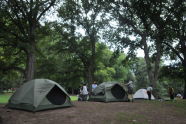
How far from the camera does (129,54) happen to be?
20.8m

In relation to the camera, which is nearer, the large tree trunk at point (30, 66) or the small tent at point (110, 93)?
the small tent at point (110, 93)

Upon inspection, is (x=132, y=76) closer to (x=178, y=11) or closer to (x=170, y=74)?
(x=170, y=74)

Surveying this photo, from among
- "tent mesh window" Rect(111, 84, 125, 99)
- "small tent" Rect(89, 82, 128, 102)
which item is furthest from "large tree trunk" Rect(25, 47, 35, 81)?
"tent mesh window" Rect(111, 84, 125, 99)

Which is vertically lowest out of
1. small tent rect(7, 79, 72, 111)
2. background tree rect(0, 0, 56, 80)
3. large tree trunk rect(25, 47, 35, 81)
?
small tent rect(7, 79, 72, 111)

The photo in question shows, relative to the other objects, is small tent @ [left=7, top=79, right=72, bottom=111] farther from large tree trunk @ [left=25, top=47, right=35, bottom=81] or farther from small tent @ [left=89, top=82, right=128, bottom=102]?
large tree trunk @ [left=25, top=47, right=35, bottom=81]

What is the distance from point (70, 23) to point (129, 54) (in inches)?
332

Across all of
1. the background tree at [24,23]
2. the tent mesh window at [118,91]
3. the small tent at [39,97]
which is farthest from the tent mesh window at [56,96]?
the background tree at [24,23]

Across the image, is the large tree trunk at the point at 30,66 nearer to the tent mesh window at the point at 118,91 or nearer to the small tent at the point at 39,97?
the small tent at the point at 39,97

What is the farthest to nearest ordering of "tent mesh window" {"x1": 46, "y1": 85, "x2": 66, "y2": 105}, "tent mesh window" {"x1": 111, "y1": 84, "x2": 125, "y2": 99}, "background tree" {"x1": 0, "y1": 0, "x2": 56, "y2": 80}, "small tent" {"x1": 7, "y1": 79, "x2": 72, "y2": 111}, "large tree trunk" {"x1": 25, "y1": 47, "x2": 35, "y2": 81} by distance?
"large tree trunk" {"x1": 25, "y1": 47, "x2": 35, "y2": 81}
"background tree" {"x1": 0, "y1": 0, "x2": 56, "y2": 80}
"tent mesh window" {"x1": 111, "y1": 84, "x2": 125, "y2": 99}
"tent mesh window" {"x1": 46, "y1": 85, "x2": 66, "y2": 105}
"small tent" {"x1": 7, "y1": 79, "x2": 72, "y2": 111}

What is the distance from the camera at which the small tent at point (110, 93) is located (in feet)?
47.6

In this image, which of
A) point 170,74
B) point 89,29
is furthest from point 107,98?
point 89,29

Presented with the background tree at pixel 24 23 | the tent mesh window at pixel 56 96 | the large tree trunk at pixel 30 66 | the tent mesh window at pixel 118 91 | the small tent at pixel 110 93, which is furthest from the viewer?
the large tree trunk at pixel 30 66

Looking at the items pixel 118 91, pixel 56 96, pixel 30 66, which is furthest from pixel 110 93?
pixel 30 66

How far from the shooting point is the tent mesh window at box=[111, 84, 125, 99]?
1495cm
